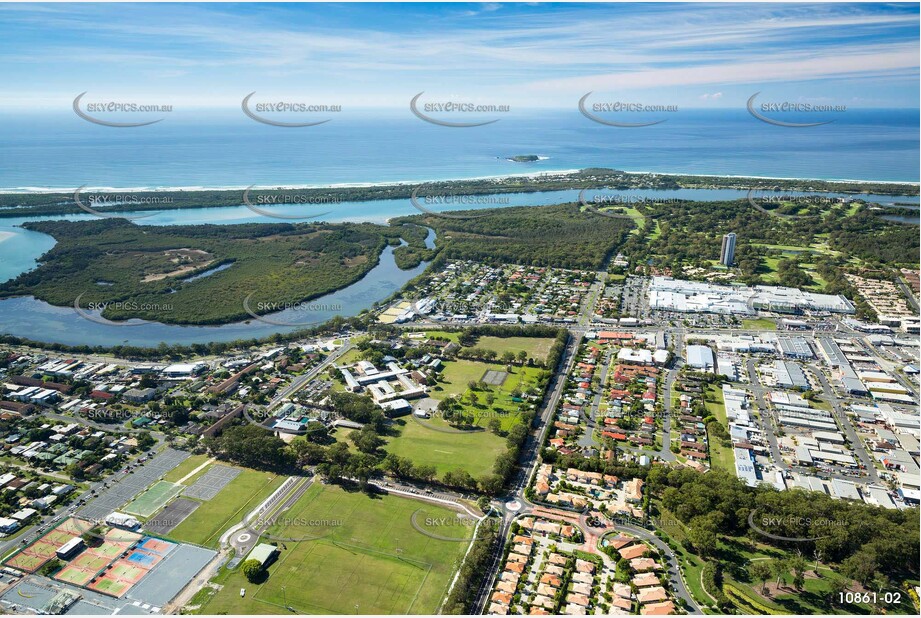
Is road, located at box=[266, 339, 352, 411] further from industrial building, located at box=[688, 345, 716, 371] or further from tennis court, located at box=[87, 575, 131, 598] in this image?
industrial building, located at box=[688, 345, 716, 371]

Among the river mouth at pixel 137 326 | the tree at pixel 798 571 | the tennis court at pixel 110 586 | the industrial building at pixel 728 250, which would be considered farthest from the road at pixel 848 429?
the river mouth at pixel 137 326

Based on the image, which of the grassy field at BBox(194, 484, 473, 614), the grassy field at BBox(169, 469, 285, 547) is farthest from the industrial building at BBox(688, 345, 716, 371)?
the grassy field at BBox(169, 469, 285, 547)

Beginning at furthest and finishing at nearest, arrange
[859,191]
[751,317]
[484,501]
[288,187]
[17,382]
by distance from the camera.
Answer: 1. [288,187]
2. [859,191]
3. [751,317]
4. [17,382]
5. [484,501]

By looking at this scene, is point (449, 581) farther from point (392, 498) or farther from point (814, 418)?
point (814, 418)

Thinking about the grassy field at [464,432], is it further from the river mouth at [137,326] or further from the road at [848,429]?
the road at [848,429]

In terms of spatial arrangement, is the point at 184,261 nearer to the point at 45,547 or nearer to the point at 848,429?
the point at 45,547

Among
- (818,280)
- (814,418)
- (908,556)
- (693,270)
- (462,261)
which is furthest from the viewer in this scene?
(462,261)

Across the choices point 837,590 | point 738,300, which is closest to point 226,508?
point 837,590

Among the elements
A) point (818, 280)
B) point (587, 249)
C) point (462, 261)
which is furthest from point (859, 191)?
point (462, 261)
